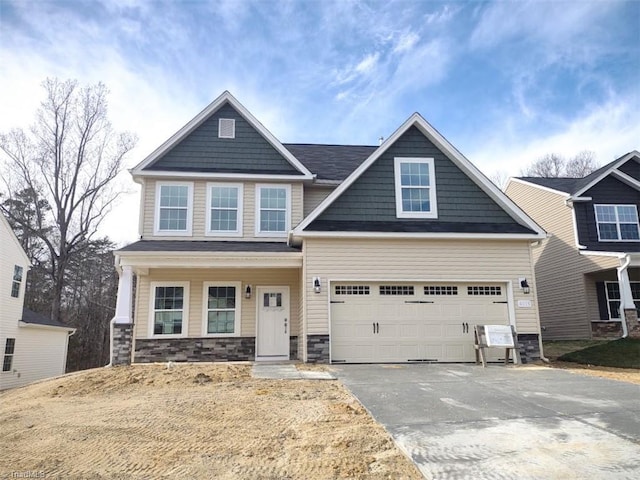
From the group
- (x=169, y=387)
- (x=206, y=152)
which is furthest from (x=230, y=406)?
(x=206, y=152)

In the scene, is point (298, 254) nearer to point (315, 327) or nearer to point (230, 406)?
point (315, 327)

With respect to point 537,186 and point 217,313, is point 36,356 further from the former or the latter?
point 537,186

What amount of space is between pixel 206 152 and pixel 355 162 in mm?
5247

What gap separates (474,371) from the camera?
31.8 ft

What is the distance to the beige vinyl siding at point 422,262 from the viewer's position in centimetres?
1145

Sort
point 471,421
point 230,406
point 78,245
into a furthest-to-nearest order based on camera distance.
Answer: point 78,245, point 230,406, point 471,421

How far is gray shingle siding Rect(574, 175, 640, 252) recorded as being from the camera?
16562 millimetres

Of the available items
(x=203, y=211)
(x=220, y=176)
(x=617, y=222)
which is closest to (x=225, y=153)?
(x=220, y=176)

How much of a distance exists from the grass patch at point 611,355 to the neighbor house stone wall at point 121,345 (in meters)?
11.9

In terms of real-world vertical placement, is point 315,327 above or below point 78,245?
below

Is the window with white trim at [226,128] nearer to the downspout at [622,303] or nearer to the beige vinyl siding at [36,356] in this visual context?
the beige vinyl siding at [36,356]

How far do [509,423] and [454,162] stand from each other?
29.6ft

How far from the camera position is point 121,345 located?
36.2ft

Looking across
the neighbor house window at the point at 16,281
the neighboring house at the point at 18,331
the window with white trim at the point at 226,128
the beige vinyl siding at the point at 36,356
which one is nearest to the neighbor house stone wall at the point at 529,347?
the window with white trim at the point at 226,128
